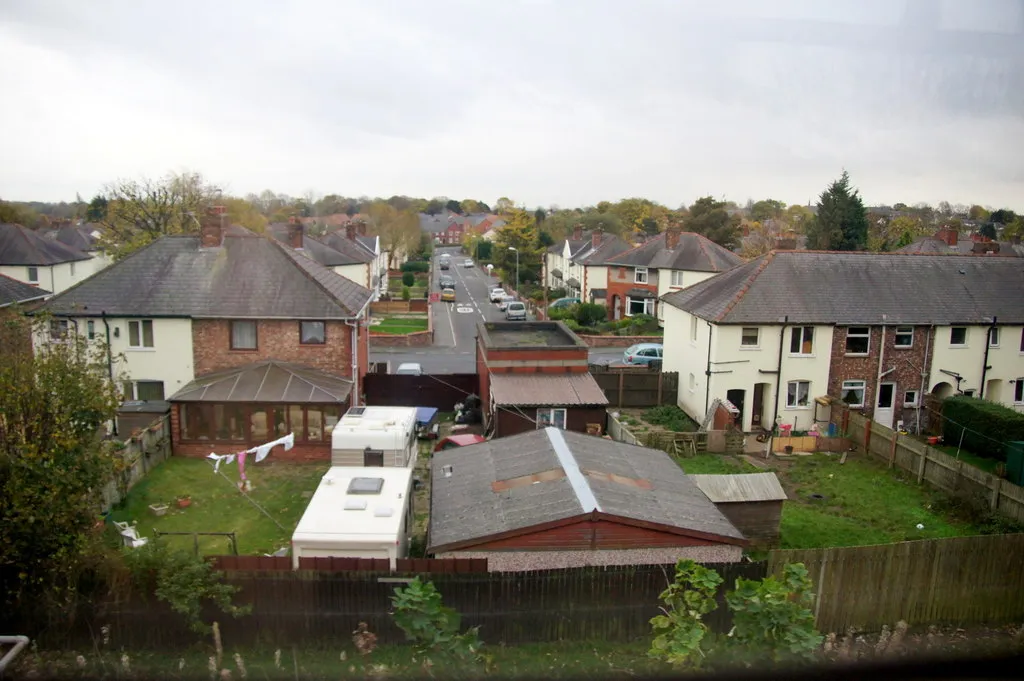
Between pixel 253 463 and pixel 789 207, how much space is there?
115 metres

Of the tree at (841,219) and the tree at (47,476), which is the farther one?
the tree at (841,219)

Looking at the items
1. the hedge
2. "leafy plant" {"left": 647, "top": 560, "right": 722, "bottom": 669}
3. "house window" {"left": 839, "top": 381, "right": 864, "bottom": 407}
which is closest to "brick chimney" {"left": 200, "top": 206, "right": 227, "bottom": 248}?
"leafy plant" {"left": 647, "top": 560, "right": 722, "bottom": 669}

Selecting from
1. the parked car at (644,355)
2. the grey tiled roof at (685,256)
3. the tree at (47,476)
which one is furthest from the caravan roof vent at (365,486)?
the grey tiled roof at (685,256)

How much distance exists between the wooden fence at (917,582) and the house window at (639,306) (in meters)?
36.9

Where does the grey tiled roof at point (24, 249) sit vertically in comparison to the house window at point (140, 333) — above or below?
above

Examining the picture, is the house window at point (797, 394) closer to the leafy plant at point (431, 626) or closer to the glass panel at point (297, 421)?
the glass panel at point (297, 421)

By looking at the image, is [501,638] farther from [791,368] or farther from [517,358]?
[791,368]

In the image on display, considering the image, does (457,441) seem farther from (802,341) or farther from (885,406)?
(885,406)

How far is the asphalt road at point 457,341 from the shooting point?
3665cm

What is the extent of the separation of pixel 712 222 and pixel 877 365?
41101 mm

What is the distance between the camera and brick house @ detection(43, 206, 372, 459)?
21656mm

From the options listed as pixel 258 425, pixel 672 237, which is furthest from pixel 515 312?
pixel 258 425

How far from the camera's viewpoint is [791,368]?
1010 inches

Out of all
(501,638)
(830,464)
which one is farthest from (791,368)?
(501,638)
